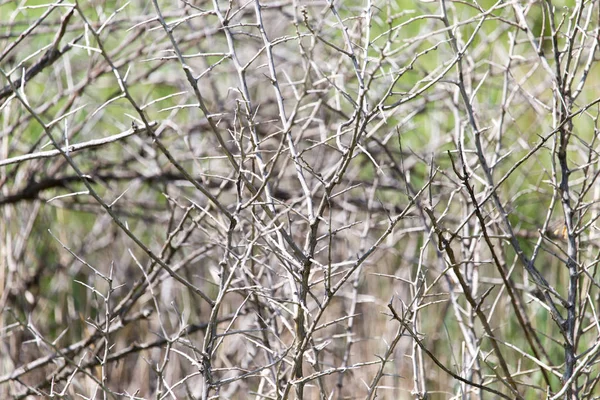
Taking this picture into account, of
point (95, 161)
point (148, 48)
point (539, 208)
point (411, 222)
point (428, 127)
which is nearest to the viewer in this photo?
point (148, 48)

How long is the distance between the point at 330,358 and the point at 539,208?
5.18 ft

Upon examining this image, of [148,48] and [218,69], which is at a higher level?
[218,69]

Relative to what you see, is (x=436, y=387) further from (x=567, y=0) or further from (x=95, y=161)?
(x=567, y=0)

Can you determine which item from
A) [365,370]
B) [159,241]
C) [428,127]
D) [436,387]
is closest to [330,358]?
[365,370]

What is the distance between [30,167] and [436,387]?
6.20ft

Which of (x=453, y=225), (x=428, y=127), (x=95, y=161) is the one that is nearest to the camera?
(x=95, y=161)

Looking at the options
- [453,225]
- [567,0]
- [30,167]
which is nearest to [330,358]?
[453,225]

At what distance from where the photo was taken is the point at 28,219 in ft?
11.4

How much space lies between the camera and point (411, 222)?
3688 mm

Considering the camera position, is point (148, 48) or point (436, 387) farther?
point (436, 387)

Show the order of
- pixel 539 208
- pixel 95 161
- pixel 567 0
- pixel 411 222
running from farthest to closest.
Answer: pixel 567 0
pixel 539 208
pixel 411 222
pixel 95 161

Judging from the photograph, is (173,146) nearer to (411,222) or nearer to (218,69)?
(218,69)

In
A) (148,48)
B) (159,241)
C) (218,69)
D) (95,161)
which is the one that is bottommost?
(159,241)

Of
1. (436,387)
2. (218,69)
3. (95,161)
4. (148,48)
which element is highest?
(218,69)
